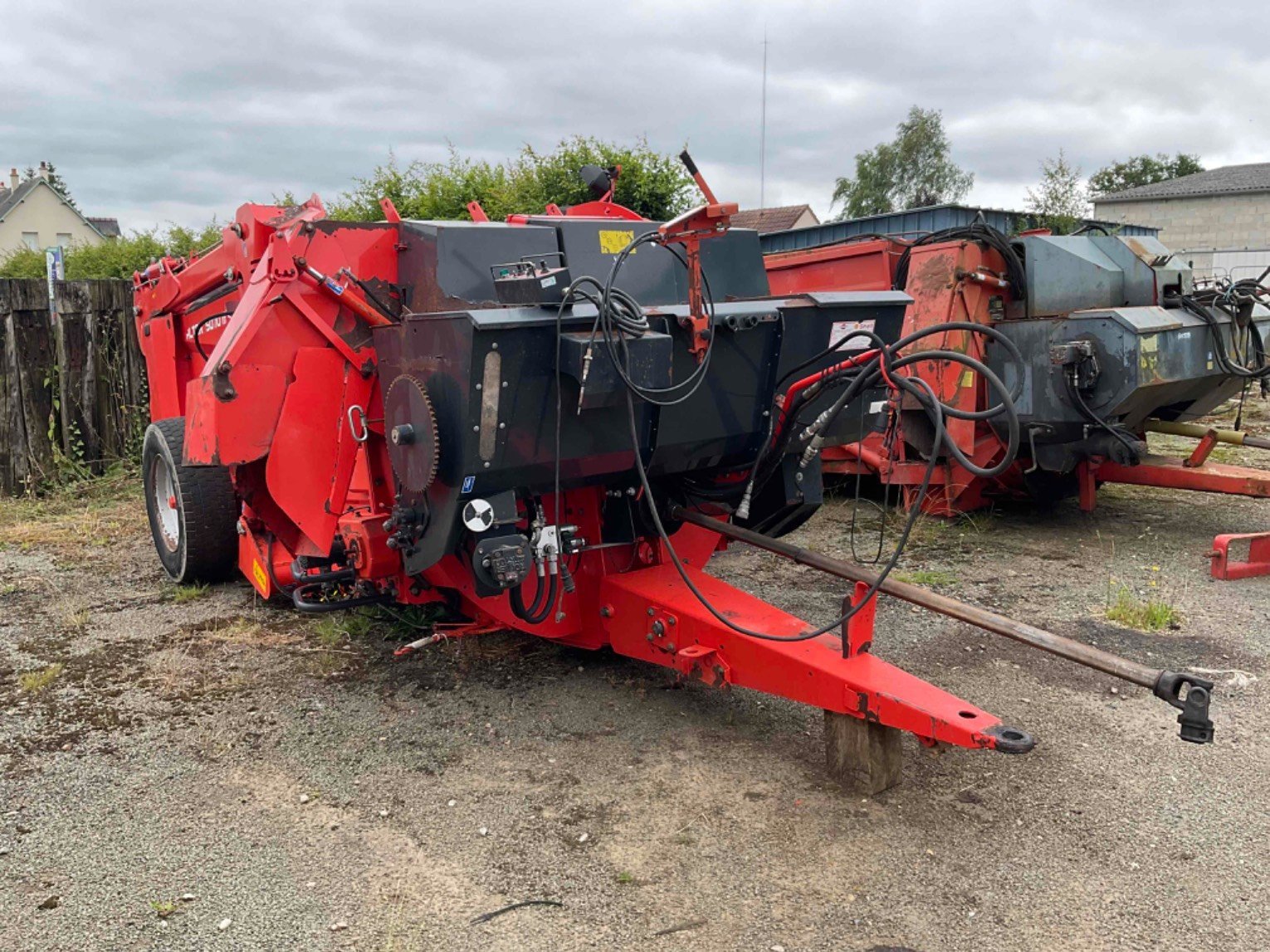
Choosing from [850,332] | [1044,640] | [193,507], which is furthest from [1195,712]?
[193,507]

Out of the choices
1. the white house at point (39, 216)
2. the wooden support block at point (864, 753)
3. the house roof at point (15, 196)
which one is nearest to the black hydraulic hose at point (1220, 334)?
the wooden support block at point (864, 753)

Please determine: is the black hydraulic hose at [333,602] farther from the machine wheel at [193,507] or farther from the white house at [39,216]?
the white house at [39,216]

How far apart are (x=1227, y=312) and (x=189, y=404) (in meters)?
6.24

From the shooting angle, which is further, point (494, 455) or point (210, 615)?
point (210, 615)

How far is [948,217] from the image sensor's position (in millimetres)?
14281

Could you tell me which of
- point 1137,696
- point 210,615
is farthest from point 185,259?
point 1137,696

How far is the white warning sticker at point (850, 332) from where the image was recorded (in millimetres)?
3754

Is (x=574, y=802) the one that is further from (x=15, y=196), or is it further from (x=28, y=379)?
(x=15, y=196)

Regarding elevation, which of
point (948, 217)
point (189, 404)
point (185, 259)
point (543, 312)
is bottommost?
point (189, 404)

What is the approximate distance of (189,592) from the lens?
540 cm

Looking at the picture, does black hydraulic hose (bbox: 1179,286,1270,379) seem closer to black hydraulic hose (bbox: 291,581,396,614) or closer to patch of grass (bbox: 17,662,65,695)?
black hydraulic hose (bbox: 291,581,396,614)

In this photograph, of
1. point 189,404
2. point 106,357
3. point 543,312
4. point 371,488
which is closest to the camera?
point 543,312

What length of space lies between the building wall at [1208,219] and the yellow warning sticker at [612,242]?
99.6ft

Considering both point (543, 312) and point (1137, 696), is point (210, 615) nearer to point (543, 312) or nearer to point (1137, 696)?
point (543, 312)
